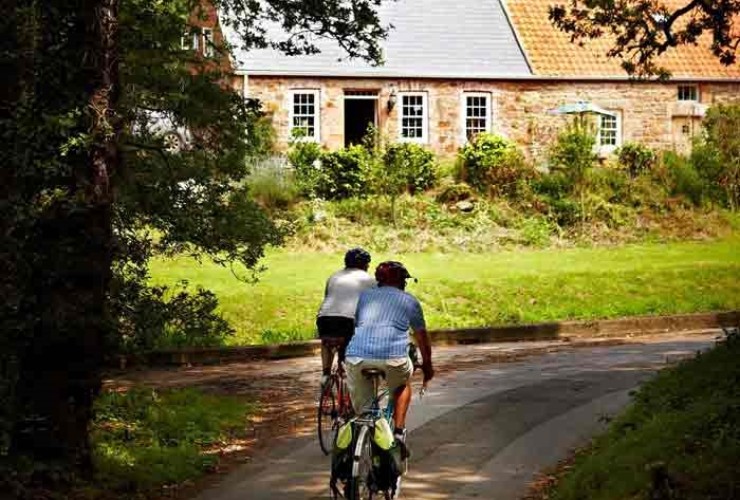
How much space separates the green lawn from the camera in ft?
80.5

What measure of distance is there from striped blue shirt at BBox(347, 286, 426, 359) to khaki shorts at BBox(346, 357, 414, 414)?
4 centimetres

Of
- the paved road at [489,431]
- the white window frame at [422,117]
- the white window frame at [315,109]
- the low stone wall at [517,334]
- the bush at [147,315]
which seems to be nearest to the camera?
the paved road at [489,431]

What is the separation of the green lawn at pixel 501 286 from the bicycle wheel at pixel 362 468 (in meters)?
13.6

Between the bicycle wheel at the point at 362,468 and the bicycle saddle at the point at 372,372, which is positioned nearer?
the bicycle wheel at the point at 362,468

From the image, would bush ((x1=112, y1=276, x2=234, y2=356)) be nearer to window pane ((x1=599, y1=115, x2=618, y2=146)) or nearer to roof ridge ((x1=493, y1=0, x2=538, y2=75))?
roof ridge ((x1=493, y1=0, x2=538, y2=75))

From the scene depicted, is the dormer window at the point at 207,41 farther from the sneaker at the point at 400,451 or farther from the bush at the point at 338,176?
the bush at the point at 338,176

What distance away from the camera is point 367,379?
9648 mm

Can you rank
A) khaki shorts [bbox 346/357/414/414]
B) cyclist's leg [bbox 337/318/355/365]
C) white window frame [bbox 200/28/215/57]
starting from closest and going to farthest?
khaki shorts [bbox 346/357/414/414] → cyclist's leg [bbox 337/318/355/365] → white window frame [bbox 200/28/215/57]

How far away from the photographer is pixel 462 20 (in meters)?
44.8

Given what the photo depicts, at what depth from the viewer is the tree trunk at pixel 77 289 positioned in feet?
35.3

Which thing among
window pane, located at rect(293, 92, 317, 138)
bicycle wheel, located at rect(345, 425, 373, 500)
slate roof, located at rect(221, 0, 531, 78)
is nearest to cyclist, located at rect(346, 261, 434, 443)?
bicycle wheel, located at rect(345, 425, 373, 500)

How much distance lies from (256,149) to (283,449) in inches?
202

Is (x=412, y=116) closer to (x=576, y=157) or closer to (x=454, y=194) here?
(x=454, y=194)

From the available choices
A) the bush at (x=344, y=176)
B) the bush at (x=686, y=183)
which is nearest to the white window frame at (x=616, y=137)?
the bush at (x=686, y=183)
